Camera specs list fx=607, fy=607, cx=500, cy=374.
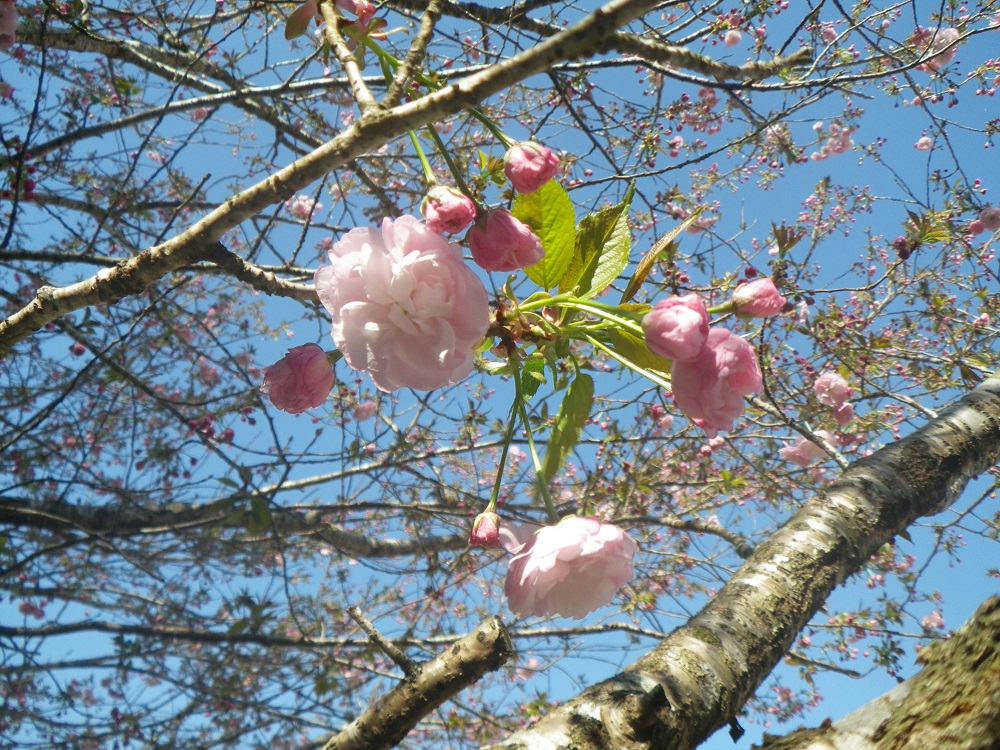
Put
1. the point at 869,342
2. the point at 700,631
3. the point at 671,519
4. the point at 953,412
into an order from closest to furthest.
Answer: the point at 700,631 < the point at 953,412 < the point at 869,342 < the point at 671,519

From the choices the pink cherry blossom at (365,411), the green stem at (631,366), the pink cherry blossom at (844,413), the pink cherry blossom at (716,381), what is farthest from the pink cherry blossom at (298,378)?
the pink cherry blossom at (365,411)

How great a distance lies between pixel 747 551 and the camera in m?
3.39

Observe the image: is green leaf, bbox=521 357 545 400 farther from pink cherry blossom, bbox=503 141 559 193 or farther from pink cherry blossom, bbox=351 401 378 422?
pink cherry blossom, bbox=351 401 378 422

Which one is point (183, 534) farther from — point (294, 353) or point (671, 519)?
point (294, 353)

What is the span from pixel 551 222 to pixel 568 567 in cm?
47

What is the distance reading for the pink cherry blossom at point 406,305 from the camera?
0.69 meters

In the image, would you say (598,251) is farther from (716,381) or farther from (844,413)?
(844,413)

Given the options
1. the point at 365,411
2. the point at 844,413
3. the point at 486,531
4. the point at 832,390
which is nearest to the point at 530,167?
the point at 486,531

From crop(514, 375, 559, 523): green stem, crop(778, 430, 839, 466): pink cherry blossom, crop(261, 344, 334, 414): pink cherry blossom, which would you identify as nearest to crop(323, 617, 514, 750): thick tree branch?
crop(514, 375, 559, 523): green stem

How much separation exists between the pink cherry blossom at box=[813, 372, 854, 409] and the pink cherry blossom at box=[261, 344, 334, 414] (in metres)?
2.56

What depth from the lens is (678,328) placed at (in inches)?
26.0

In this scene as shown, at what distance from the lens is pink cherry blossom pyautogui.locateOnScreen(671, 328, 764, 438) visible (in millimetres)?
→ 680

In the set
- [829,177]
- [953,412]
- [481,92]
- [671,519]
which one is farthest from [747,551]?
[481,92]

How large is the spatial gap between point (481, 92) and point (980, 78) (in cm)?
374
